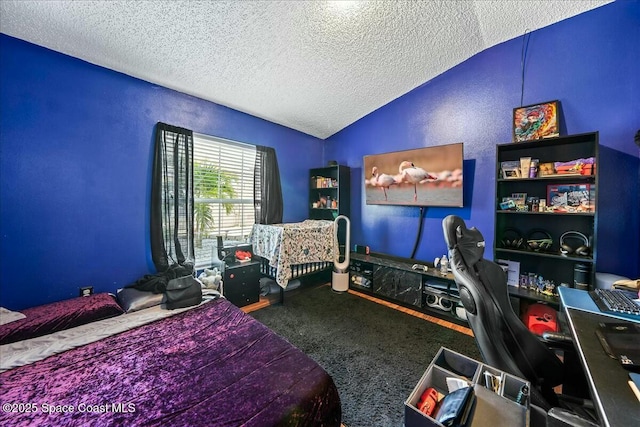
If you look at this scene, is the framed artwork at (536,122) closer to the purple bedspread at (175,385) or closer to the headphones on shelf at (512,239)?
the headphones on shelf at (512,239)

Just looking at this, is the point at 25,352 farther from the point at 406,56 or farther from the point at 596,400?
the point at 406,56

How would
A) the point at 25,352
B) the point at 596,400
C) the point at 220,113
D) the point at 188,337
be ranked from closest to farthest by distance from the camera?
the point at 596,400
the point at 25,352
the point at 188,337
the point at 220,113

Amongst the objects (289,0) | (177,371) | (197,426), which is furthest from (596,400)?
(289,0)

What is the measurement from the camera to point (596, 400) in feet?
2.29

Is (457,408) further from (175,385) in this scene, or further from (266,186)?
(266,186)

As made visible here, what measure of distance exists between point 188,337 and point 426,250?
2.81m

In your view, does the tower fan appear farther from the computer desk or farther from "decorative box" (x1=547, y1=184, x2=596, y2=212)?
the computer desk

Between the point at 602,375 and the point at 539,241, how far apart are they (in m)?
1.96

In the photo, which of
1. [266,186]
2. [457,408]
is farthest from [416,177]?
[457,408]

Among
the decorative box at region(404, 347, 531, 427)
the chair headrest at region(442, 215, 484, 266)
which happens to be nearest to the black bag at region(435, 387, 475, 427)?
the decorative box at region(404, 347, 531, 427)

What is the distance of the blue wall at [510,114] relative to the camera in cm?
197

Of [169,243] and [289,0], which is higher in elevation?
[289,0]

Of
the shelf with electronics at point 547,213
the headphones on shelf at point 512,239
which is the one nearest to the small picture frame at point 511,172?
the shelf with electronics at point 547,213

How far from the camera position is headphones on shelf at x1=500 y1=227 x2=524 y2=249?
7.75ft
